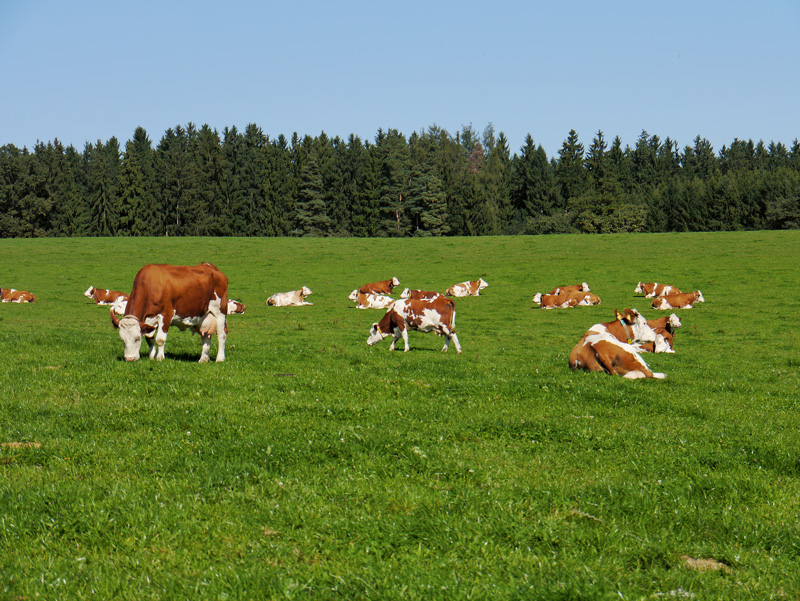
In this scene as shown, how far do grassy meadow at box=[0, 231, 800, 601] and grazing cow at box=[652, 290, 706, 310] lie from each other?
590 inches

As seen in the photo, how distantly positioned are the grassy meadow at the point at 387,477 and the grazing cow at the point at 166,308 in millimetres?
755

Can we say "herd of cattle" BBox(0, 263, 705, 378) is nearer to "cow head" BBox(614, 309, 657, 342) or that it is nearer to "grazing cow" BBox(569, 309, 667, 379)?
"grazing cow" BBox(569, 309, 667, 379)

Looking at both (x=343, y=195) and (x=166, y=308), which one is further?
(x=343, y=195)

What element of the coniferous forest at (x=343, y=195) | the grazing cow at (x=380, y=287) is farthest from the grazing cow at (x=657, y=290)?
the coniferous forest at (x=343, y=195)

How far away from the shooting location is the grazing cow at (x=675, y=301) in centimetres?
3252

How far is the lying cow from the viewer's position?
34.0 m

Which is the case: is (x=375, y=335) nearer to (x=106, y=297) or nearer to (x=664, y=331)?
(x=664, y=331)

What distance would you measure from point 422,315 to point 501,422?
9743 millimetres

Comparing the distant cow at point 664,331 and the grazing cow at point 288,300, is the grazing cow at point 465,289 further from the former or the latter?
the distant cow at point 664,331

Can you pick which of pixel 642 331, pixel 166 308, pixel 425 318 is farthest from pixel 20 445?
pixel 642 331

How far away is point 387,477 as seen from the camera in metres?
7.34

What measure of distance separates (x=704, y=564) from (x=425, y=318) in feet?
45.4

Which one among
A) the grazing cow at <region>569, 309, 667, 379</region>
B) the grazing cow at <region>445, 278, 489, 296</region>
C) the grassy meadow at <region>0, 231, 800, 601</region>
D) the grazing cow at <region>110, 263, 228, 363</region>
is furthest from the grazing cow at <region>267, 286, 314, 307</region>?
the grazing cow at <region>569, 309, 667, 379</region>

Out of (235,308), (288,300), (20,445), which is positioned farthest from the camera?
(288,300)
